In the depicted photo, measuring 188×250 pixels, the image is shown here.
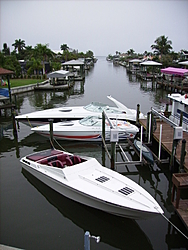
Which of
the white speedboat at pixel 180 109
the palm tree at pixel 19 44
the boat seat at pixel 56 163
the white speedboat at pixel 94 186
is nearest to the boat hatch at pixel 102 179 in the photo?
the white speedboat at pixel 94 186

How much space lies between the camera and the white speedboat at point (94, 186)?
24.9 feet

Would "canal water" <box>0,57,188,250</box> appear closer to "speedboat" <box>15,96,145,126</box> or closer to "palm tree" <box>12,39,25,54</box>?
"speedboat" <box>15,96,145,126</box>

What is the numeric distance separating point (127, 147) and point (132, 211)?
7663 mm

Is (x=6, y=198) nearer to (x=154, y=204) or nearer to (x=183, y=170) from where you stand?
(x=154, y=204)

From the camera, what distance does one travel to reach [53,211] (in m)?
9.16

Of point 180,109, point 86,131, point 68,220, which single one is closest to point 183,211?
point 68,220

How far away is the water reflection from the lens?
7539mm

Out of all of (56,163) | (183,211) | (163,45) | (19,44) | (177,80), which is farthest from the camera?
(19,44)

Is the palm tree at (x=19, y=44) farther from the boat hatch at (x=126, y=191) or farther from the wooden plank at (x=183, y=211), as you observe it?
the wooden plank at (x=183, y=211)

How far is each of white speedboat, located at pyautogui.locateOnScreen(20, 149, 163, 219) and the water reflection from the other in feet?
1.36

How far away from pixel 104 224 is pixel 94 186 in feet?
4.41

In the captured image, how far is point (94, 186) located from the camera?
862cm

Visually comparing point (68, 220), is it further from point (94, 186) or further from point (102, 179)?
point (102, 179)

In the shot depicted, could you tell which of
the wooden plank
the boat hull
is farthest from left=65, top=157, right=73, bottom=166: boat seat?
the wooden plank
